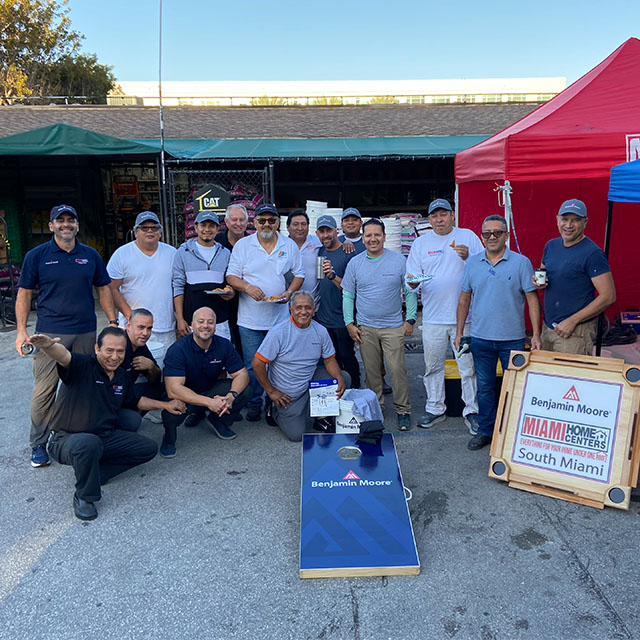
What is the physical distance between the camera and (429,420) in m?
4.75

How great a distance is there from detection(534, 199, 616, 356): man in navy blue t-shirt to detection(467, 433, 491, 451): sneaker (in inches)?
35.4

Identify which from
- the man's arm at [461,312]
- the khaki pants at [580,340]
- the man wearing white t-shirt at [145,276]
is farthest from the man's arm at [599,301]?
the man wearing white t-shirt at [145,276]

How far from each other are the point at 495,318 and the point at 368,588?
2235 millimetres

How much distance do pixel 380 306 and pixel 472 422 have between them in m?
1.26

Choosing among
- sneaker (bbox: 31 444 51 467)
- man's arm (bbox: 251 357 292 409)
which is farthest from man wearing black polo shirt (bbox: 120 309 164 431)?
man's arm (bbox: 251 357 292 409)

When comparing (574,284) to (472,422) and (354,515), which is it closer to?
(472,422)

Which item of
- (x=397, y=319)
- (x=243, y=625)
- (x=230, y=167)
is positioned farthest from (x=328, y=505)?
(x=230, y=167)

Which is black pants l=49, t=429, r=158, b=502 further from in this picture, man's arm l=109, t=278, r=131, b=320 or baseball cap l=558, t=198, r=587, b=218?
baseball cap l=558, t=198, r=587, b=218

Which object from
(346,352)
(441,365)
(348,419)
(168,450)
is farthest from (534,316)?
(168,450)

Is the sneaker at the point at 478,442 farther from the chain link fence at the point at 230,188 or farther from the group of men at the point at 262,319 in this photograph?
the chain link fence at the point at 230,188

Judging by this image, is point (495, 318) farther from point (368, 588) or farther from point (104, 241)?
point (104, 241)

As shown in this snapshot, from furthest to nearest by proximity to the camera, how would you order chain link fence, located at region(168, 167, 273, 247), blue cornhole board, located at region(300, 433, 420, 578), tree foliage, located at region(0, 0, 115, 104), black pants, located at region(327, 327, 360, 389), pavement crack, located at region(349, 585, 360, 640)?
tree foliage, located at region(0, 0, 115, 104), chain link fence, located at region(168, 167, 273, 247), black pants, located at region(327, 327, 360, 389), blue cornhole board, located at region(300, 433, 420, 578), pavement crack, located at region(349, 585, 360, 640)

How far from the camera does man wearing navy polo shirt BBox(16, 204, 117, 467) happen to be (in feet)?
13.2

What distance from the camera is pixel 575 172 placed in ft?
14.5
